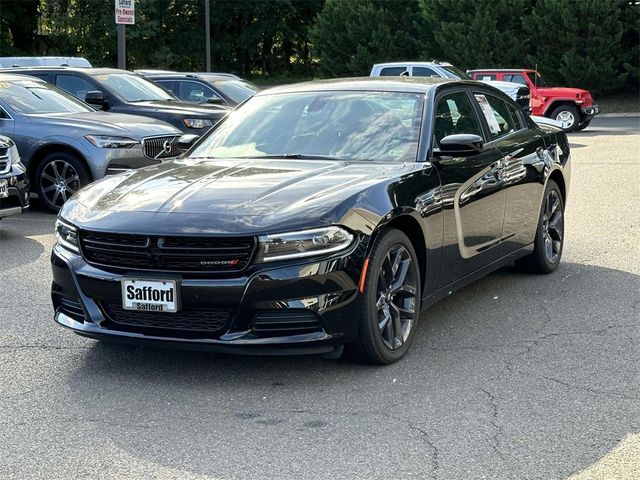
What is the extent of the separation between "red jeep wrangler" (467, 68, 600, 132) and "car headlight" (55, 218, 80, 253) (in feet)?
65.2

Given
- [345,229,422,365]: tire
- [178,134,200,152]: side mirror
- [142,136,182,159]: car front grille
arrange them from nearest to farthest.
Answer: [345,229,422,365]: tire
[178,134,200,152]: side mirror
[142,136,182,159]: car front grille

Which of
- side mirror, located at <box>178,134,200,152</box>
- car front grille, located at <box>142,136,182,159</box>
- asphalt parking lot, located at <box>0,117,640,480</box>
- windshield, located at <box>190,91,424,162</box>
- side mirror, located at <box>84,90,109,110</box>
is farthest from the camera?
side mirror, located at <box>84,90,109,110</box>

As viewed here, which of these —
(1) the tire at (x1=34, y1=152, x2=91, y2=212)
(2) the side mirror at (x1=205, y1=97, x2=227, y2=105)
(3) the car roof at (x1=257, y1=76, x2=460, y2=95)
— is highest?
(3) the car roof at (x1=257, y1=76, x2=460, y2=95)

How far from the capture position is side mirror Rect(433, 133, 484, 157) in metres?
5.87

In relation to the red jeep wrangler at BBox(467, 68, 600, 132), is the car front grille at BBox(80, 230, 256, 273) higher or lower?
higher

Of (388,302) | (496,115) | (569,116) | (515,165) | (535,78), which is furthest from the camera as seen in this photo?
(535,78)

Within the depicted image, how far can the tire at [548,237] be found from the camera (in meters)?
7.54

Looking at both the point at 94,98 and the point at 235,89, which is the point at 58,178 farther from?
the point at 235,89

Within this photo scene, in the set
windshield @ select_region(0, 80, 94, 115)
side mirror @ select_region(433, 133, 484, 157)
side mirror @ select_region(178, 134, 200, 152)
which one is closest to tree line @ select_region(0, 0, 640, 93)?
windshield @ select_region(0, 80, 94, 115)

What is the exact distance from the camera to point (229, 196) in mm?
5141

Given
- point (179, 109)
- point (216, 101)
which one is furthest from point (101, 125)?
point (216, 101)

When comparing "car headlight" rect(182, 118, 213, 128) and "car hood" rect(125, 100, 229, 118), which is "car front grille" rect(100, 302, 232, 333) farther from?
"car hood" rect(125, 100, 229, 118)

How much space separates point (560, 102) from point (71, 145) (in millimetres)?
16144

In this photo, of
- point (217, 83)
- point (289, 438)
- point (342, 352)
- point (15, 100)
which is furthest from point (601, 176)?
point (289, 438)
